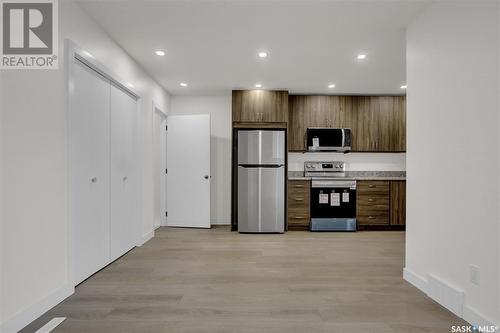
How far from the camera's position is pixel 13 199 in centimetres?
178

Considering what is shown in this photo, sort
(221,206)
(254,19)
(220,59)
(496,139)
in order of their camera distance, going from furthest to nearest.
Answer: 1. (221,206)
2. (220,59)
3. (254,19)
4. (496,139)

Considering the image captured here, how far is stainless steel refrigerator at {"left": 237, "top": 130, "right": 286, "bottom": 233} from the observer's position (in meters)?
4.71

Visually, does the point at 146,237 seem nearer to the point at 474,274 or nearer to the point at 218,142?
the point at 218,142

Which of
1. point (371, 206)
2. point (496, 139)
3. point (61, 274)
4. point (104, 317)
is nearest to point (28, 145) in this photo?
point (61, 274)

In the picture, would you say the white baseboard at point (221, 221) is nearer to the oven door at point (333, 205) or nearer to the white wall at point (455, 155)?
the oven door at point (333, 205)

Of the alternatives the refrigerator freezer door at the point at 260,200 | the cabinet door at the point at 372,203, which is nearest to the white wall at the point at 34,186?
the refrigerator freezer door at the point at 260,200

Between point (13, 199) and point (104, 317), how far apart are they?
1003 mm

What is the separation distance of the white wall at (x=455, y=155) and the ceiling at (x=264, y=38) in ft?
1.66

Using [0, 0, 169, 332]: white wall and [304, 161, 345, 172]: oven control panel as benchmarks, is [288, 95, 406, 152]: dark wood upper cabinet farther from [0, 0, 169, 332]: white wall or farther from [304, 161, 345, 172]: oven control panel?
[0, 0, 169, 332]: white wall

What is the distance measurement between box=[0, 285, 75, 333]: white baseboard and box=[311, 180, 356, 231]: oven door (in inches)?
145

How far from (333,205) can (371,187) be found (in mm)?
766

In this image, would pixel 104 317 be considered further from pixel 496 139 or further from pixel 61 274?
pixel 496 139

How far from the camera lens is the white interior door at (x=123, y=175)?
314 cm

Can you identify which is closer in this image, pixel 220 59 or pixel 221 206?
pixel 220 59
